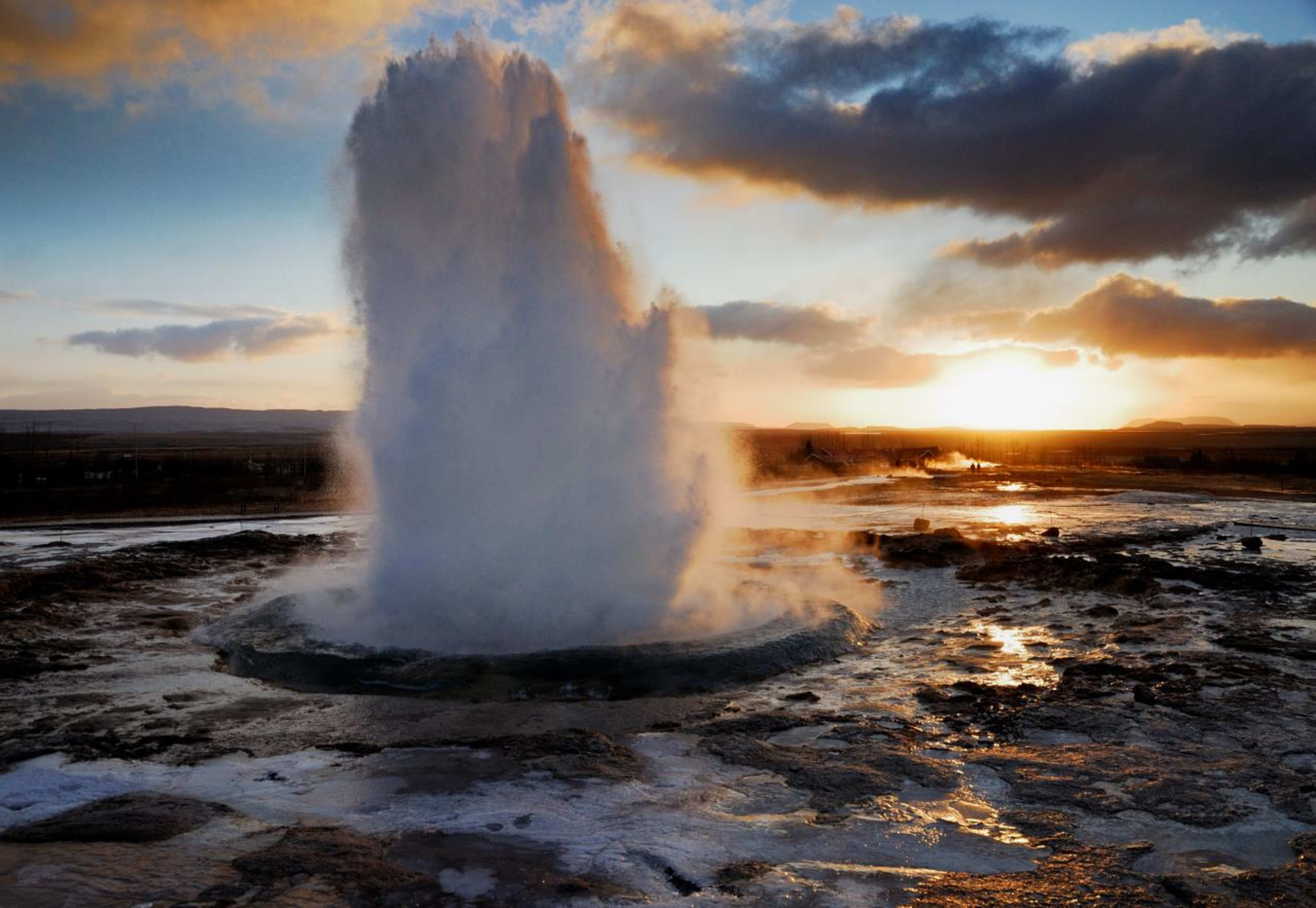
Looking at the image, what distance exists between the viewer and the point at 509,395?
11.5 metres

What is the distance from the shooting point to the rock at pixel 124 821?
17.0 feet

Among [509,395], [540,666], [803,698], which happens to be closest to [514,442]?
[509,395]

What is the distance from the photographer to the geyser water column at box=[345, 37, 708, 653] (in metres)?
11.0

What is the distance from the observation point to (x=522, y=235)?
39.9 ft

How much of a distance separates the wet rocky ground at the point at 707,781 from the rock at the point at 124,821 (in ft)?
0.08

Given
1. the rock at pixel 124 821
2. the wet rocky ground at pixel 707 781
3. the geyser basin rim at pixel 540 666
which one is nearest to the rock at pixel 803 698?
the wet rocky ground at pixel 707 781

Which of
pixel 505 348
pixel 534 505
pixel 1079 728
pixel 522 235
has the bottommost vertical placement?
pixel 1079 728

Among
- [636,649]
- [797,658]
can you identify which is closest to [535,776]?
[636,649]

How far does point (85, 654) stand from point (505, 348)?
651 centimetres

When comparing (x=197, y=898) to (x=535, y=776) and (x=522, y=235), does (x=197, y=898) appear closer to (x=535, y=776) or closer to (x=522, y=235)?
(x=535, y=776)

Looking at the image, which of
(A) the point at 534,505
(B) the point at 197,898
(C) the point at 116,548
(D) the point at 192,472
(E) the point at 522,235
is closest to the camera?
(B) the point at 197,898

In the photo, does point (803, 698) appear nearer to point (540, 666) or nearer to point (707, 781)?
point (707, 781)

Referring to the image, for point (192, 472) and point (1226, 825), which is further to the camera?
point (192, 472)

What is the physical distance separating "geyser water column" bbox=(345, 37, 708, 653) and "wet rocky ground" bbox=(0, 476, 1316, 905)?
8.21 ft
